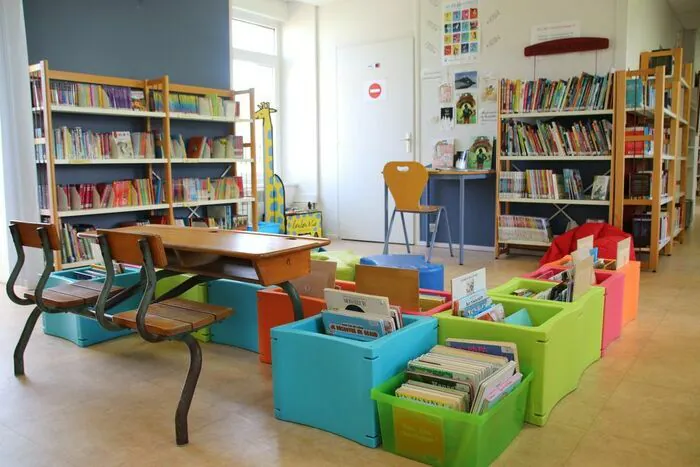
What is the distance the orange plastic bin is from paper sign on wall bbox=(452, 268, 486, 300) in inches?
8.3

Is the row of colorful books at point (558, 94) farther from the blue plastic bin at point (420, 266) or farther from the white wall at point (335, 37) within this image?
the blue plastic bin at point (420, 266)

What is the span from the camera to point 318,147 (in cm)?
770

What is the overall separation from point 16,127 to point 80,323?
2098mm

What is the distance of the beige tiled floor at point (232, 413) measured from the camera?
2018mm

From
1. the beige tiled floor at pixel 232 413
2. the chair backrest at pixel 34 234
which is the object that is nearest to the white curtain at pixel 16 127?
the beige tiled floor at pixel 232 413

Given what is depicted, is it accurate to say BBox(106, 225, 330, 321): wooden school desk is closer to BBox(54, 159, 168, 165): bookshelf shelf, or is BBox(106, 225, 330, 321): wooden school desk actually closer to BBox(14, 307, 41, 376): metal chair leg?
BBox(14, 307, 41, 376): metal chair leg

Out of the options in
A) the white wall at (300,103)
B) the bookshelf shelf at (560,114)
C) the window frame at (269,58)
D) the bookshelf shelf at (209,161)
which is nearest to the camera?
the bookshelf shelf at (560,114)

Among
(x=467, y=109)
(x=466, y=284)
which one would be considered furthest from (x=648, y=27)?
(x=466, y=284)

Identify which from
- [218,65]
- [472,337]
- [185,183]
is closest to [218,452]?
[472,337]

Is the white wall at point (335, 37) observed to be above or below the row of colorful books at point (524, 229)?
above

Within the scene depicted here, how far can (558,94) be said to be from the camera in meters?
5.45

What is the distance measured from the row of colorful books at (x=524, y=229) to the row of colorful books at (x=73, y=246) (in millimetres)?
3680

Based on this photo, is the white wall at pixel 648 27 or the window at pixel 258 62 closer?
the white wall at pixel 648 27

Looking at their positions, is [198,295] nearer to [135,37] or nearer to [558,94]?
[135,37]
